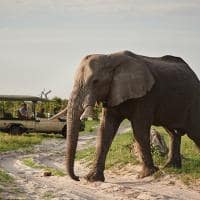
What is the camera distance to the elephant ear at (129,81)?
1358 centimetres

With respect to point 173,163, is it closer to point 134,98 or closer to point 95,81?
point 134,98

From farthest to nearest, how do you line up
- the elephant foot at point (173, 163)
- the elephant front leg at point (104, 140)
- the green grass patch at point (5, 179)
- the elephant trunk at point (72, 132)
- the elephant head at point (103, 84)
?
the elephant foot at point (173, 163)
the elephant front leg at point (104, 140)
the elephant head at point (103, 84)
the green grass patch at point (5, 179)
the elephant trunk at point (72, 132)

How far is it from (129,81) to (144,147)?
159 centimetres

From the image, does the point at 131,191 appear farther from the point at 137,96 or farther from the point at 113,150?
the point at 113,150

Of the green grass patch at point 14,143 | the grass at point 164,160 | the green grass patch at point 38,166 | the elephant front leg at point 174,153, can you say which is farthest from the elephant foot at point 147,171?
the green grass patch at point 14,143

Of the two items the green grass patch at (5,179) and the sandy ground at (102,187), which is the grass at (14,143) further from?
the green grass patch at (5,179)

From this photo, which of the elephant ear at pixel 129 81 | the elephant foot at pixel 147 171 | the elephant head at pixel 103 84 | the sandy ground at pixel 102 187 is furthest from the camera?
the elephant foot at pixel 147 171

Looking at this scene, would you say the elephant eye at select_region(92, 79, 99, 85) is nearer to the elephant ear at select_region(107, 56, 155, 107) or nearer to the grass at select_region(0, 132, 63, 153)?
the elephant ear at select_region(107, 56, 155, 107)

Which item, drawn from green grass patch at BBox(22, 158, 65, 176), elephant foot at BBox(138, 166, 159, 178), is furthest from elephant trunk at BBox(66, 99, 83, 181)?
green grass patch at BBox(22, 158, 65, 176)

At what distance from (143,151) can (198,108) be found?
2.06 m

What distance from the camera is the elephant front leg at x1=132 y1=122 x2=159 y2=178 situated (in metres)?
13.8

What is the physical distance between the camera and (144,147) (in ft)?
45.6

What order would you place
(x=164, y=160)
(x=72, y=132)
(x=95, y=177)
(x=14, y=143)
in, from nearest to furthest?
(x=72, y=132)
(x=95, y=177)
(x=164, y=160)
(x=14, y=143)

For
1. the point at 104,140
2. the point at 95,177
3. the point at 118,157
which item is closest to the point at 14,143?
the point at 118,157
